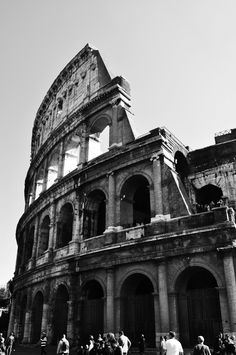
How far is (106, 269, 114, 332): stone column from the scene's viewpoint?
13617 mm

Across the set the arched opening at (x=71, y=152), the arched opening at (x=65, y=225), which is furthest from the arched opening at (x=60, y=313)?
the arched opening at (x=71, y=152)

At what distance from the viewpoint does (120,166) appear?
634 inches

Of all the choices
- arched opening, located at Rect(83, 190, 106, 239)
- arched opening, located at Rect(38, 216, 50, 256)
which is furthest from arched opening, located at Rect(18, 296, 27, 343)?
arched opening, located at Rect(83, 190, 106, 239)

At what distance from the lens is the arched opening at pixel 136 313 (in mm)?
13305

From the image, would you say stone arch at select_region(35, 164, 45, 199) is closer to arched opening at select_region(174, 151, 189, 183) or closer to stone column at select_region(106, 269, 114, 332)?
arched opening at select_region(174, 151, 189, 183)

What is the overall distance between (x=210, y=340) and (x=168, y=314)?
5.17ft

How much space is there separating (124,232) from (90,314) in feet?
12.5

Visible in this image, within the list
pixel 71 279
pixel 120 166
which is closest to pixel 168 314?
pixel 71 279

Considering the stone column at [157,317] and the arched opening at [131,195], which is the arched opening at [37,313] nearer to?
the arched opening at [131,195]

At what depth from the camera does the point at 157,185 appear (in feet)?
47.4

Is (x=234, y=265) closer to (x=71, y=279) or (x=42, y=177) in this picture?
(x=71, y=279)

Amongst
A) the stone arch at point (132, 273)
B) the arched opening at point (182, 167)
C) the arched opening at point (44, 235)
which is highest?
the arched opening at point (182, 167)

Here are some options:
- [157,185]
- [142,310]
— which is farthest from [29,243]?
[157,185]

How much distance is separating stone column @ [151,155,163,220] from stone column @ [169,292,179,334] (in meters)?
2.98
